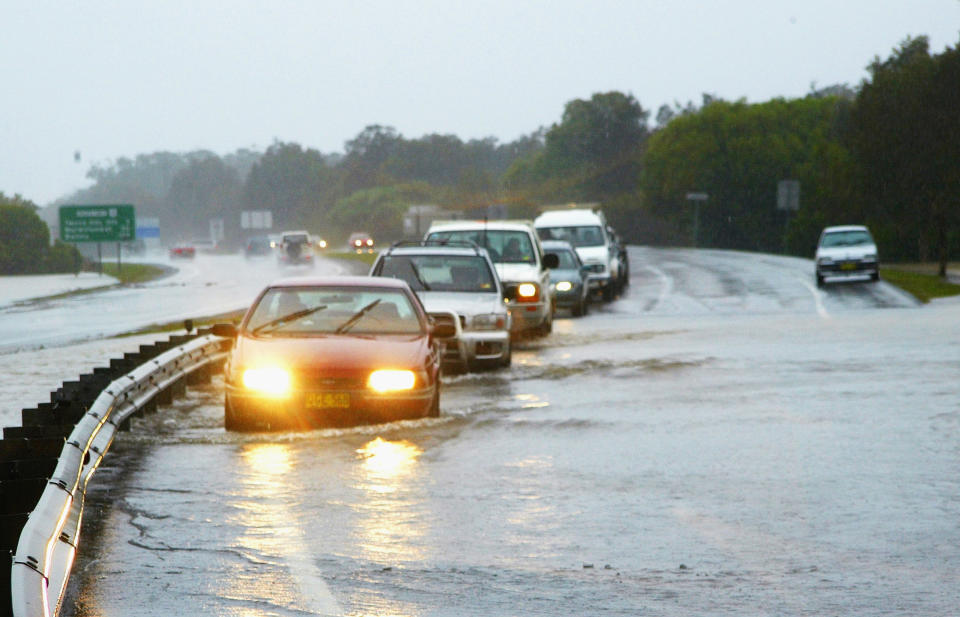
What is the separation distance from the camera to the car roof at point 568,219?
38.0 meters

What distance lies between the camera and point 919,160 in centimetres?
5278

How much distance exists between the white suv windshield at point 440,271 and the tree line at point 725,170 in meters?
33.2

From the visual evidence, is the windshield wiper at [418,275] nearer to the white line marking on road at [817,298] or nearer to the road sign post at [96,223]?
the white line marking on road at [817,298]

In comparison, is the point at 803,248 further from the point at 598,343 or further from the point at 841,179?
the point at 598,343

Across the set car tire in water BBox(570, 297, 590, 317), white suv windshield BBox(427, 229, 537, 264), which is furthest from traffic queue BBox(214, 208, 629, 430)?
car tire in water BBox(570, 297, 590, 317)

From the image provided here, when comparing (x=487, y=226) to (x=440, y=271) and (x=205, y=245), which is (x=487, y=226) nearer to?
(x=440, y=271)

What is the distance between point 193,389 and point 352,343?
4338mm

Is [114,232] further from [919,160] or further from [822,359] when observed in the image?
[822,359]

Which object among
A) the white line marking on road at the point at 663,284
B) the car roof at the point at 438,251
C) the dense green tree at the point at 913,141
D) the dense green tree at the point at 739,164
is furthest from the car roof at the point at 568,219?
the dense green tree at the point at 739,164

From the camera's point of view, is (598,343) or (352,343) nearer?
(352,343)

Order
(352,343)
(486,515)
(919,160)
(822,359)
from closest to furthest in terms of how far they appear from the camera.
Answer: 1. (486,515)
2. (352,343)
3. (822,359)
4. (919,160)

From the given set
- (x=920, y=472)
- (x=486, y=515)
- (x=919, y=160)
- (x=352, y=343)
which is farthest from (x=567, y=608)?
(x=919, y=160)

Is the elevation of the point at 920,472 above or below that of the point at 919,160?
below

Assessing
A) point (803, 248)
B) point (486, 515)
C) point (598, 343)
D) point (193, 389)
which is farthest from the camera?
point (803, 248)
